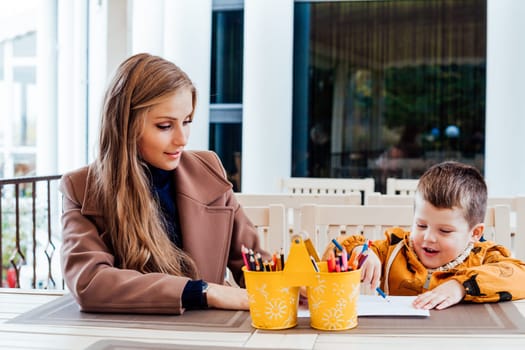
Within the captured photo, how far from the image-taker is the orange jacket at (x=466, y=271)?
1.41 metres

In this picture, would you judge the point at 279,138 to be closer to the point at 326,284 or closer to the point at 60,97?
the point at 60,97

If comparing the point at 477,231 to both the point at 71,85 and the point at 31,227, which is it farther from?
the point at 31,227

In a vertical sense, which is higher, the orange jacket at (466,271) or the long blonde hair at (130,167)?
the long blonde hair at (130,167)

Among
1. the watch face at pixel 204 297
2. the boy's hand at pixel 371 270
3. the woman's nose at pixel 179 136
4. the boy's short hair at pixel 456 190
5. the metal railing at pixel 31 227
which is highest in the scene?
the woman's nose at pixel 179 136

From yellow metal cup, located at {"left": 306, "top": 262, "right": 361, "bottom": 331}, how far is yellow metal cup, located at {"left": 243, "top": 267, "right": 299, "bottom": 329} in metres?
0.03

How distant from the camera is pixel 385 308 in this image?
134 cm

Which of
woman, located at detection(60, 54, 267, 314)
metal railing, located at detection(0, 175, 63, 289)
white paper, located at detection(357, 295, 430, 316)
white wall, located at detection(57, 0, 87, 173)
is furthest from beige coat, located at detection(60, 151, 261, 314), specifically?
metal railing, located at detection(0, 175, 63, 289)

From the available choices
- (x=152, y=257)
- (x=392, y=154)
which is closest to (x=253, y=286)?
(x=152, y=257)

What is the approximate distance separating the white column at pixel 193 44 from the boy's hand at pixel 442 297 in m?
3.43

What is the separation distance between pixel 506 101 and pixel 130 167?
3.62 m

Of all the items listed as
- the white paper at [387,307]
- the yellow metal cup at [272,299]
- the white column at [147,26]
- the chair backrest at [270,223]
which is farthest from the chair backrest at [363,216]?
the white column at [147,26]

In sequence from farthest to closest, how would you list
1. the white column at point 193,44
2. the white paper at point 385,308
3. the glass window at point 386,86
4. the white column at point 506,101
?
the glass window at point 386,86
the white column at point 193,44
the white column at point 506,101
the white paper at point 385,308

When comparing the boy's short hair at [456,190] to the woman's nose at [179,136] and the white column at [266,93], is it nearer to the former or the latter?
the woman's nose at [179,136]

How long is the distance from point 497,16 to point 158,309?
397 centimetres
